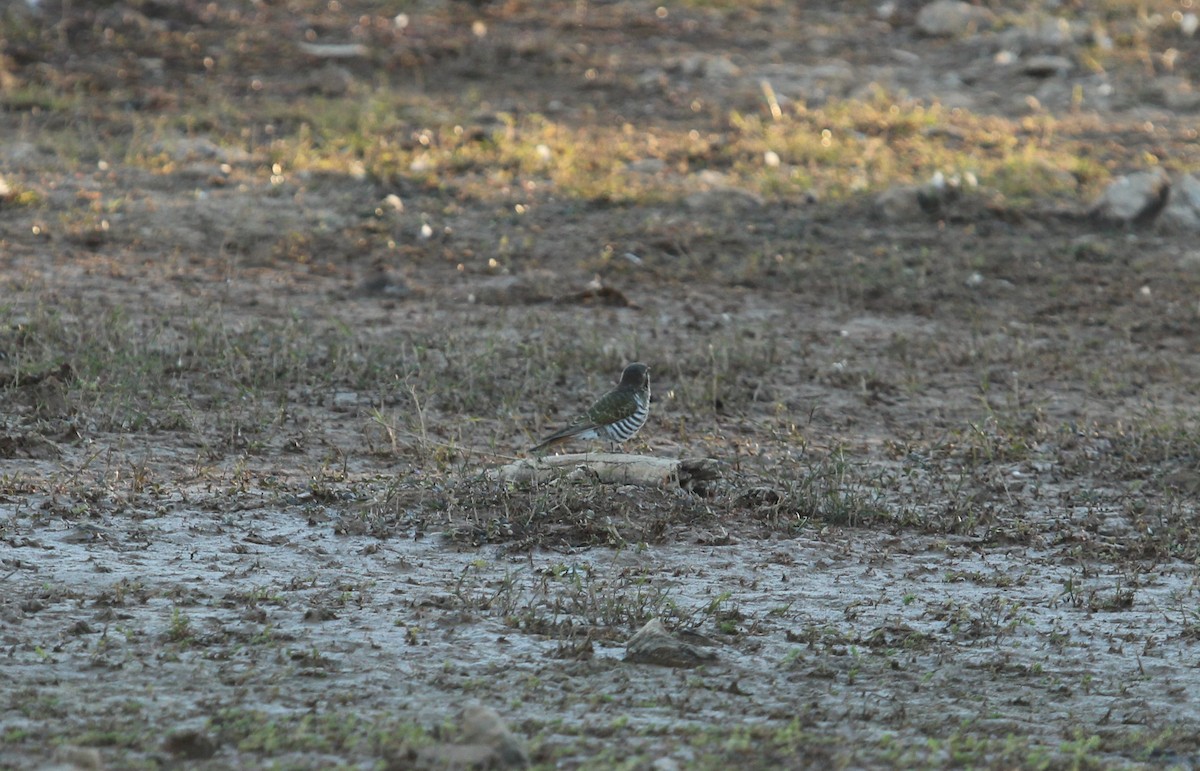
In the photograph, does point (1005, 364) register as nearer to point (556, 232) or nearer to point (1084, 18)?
point (556, 232)

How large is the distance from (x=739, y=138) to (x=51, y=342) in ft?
20.2

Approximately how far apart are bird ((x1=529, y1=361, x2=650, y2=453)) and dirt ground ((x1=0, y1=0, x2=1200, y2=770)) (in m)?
0.29

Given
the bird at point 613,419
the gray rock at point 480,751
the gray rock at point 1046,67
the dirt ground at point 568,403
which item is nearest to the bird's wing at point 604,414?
the bird at point 613,419

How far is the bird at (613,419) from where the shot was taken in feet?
19.4

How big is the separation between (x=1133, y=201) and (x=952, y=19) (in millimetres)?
5961

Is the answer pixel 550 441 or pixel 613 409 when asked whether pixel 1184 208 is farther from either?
pixel 550 441

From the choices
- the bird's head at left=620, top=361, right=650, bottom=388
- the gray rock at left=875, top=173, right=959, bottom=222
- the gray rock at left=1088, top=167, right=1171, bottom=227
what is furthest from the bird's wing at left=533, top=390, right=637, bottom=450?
the gray rock at left=1088, top=167, right=1171, bottom=227

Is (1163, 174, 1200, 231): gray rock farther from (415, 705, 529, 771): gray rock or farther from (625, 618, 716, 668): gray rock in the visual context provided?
(415, 705, 529, 771): gray rock

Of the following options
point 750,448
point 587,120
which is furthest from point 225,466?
point 587,120

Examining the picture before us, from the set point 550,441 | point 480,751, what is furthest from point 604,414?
point 480,751

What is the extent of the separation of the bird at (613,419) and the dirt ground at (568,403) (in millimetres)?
291

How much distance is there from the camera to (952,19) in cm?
1574

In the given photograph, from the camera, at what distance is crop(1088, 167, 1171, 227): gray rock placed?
10.3 meters

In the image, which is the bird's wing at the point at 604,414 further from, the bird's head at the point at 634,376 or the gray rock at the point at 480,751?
the gray rock at the point at 480,751
